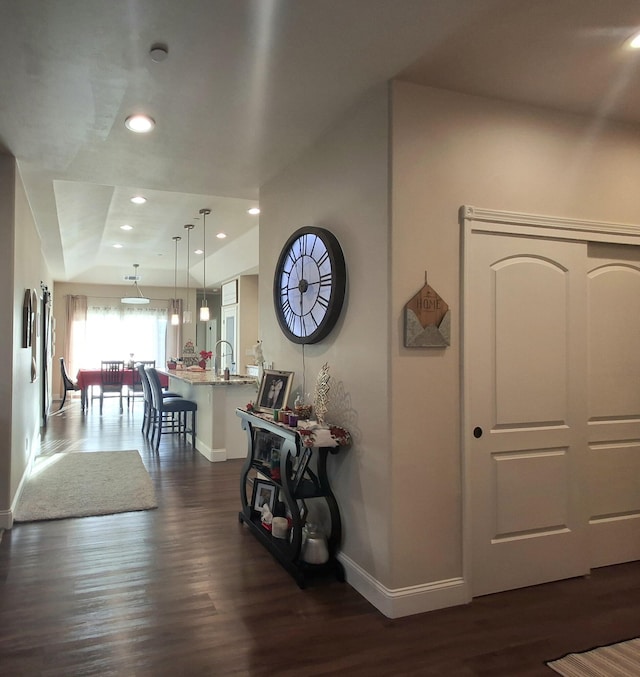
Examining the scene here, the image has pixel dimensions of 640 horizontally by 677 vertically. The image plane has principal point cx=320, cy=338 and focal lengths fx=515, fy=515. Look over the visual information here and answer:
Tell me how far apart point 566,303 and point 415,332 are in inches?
40.5

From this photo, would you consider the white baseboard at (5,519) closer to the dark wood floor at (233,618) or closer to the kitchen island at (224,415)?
the dark wood floor at (233,618)

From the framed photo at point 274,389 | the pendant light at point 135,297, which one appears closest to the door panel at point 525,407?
the framed photo at point 274,389

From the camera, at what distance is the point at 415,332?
2.54 meters

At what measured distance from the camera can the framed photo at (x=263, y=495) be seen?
11.1 feet

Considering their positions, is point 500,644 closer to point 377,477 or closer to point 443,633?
point 443,633

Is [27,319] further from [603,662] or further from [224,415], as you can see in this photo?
[603,662]

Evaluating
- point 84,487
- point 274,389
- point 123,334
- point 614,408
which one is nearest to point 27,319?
point 84,487

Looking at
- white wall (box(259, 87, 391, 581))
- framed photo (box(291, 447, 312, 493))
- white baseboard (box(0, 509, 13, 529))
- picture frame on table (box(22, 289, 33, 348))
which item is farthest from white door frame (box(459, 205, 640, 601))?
picture frame on table (box(22, 289, 33, 348))

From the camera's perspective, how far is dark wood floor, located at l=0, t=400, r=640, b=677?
2113 mm

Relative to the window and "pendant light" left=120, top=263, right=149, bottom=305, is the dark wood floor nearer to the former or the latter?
"pendant light" left=120, top=263, right=149, bottom=305

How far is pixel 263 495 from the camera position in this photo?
3.50 metres

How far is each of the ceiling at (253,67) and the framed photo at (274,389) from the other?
1.52 metres

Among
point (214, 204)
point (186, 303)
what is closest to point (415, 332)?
point (214, 204)

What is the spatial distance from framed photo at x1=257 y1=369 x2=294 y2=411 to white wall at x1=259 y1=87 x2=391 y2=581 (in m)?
0.18
